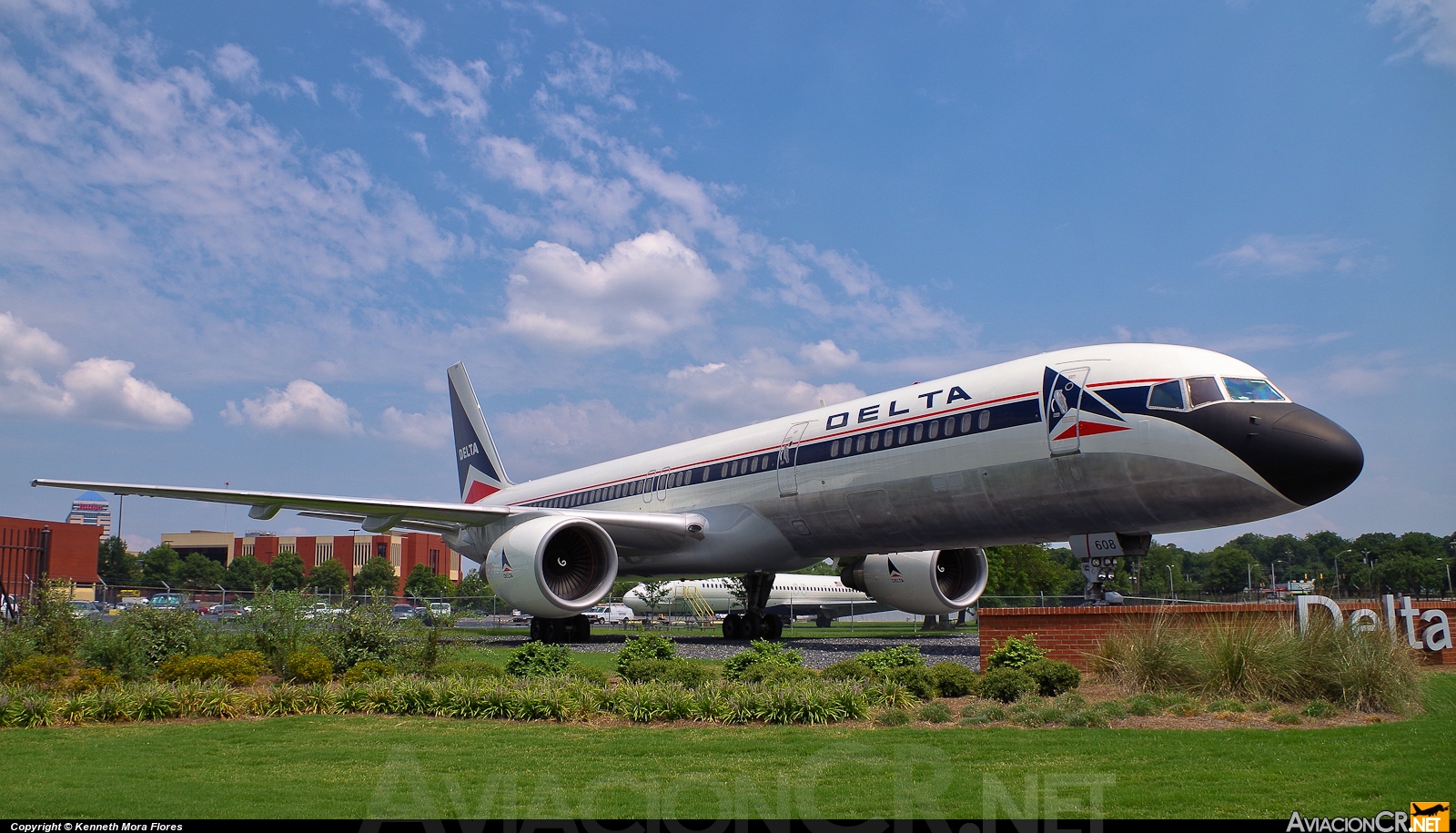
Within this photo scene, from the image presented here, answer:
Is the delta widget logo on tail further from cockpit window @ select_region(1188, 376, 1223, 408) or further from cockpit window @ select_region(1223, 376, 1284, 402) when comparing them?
cockpit window @ select_region(1223, 376, 1284, 402)

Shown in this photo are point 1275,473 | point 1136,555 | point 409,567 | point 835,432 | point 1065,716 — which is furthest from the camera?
point 409,567

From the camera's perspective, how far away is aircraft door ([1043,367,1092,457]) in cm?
1179

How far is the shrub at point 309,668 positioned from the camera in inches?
403

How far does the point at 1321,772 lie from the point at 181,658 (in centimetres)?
1099

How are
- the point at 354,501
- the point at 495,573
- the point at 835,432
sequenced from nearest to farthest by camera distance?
the point at 835,432 < the point at 495,573 < the point at 354,501

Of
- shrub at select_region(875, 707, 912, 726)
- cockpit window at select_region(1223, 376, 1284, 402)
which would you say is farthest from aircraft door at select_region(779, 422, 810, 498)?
shrub at select_region(875, 707, 912, 726)

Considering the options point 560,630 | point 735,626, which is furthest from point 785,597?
point 560,630

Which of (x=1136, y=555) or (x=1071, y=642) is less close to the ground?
(x=1136, y=555)

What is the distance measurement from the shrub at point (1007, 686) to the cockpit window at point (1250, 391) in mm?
4564

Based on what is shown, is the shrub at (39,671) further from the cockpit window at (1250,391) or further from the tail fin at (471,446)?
the tail fin at (471,446)

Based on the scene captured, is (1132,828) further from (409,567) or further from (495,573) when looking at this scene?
(409,567)

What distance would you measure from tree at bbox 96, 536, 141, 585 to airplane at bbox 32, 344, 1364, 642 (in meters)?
87.9

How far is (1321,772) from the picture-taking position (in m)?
5.51

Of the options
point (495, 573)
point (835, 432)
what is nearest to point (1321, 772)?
point (835, 432)
